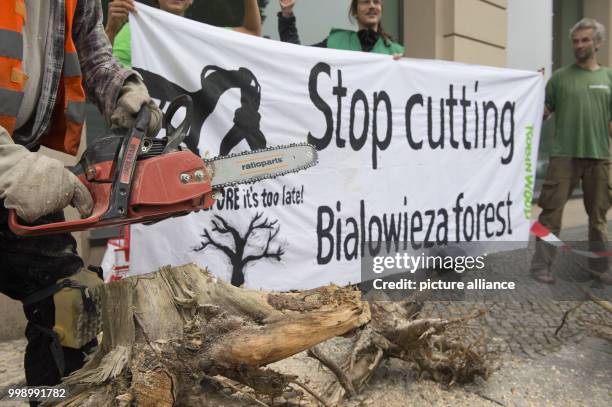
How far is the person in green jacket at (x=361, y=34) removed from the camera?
367 centimetres

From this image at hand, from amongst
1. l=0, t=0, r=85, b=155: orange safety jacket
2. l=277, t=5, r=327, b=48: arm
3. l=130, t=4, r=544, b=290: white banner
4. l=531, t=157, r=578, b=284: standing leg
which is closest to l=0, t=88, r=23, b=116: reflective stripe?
l=0, t=0, r=85, b=155: orange safety jacket

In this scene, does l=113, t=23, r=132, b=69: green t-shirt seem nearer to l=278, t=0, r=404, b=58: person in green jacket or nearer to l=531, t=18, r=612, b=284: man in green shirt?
l=278, t=0, r=404, b=58: person in green jacket

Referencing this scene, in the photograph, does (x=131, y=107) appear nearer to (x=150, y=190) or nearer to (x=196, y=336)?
(x=150, y=190)

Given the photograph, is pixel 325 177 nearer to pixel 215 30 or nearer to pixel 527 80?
pixel 215 30

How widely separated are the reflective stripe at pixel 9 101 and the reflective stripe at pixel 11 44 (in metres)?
0.10

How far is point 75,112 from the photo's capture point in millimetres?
1582

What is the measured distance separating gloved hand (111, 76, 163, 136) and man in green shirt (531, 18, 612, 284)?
367 cm

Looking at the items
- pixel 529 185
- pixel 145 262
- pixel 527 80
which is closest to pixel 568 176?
pixel 529 185

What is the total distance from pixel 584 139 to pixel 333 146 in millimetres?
2472

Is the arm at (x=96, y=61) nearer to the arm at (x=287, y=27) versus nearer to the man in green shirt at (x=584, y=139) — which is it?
the arm at (x=287, y=27)

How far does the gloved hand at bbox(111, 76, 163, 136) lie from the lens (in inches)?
61.9

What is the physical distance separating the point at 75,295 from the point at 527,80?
4520mm

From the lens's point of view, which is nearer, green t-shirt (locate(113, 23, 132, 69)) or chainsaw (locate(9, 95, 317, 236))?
chainsaw (locate(9, 95, 317, 236))

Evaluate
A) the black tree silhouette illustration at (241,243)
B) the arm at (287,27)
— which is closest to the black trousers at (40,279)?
the black tree silhouette illustration at (241,243)
